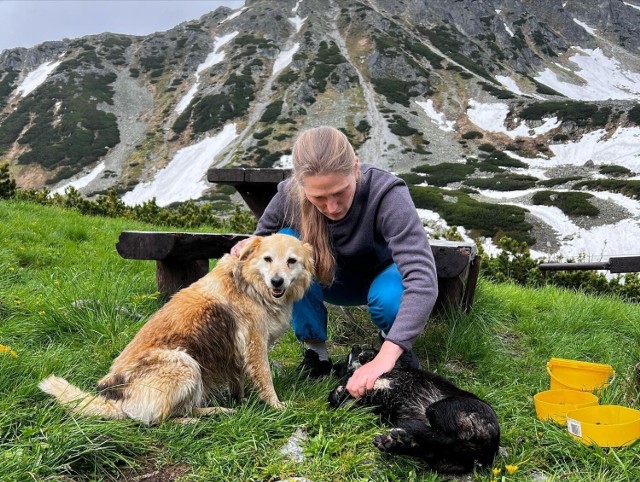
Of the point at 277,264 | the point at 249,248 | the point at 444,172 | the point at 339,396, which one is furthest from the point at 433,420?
the point at 444,172

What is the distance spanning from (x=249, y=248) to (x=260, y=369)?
85cm

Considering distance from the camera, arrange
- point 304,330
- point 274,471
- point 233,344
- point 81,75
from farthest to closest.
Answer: point 81,75, point 304,330, point 233,344, point 274,471

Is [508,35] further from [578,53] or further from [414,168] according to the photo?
[414,168]

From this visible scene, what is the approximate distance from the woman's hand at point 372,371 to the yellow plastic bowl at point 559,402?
115 cm

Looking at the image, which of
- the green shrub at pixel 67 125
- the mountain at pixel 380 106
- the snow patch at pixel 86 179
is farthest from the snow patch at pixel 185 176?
the green shrub at pixel 67 125

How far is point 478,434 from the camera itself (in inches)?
103

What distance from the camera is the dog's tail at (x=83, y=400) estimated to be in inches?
101

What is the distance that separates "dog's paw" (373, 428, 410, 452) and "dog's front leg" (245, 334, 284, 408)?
2.63ft

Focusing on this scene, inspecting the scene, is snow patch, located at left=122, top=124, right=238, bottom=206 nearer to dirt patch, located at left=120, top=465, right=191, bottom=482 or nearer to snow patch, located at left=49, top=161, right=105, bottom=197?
snow patch, located at left=49, top=161, right=105, bottom=197

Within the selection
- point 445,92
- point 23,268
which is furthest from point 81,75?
point 23,268

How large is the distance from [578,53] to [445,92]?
55651 millimetres

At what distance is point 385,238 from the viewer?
3.47 meters

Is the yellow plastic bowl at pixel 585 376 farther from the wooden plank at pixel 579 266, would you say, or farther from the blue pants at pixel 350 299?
the blue pants at pixel 350 299

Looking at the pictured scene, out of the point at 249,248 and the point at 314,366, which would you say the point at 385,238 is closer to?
the point at 249,248
